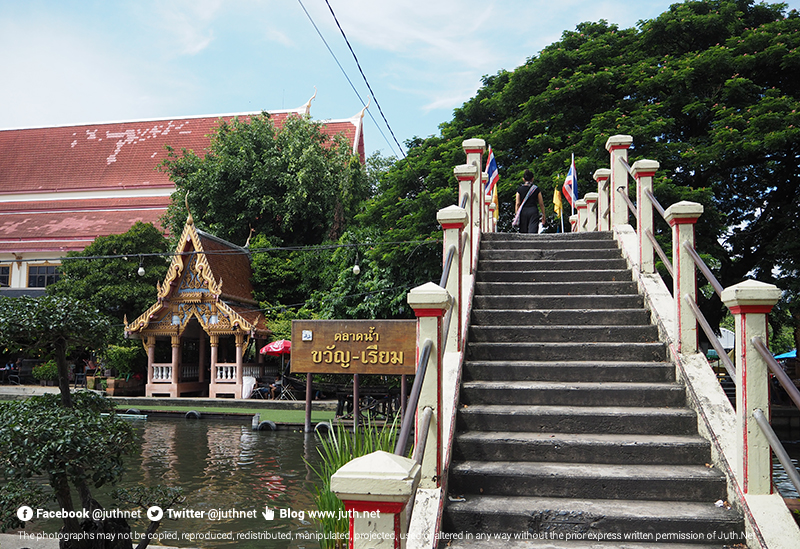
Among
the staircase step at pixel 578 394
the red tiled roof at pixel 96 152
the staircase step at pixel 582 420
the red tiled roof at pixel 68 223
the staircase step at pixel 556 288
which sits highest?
the red tiled roof at pixel 96 152

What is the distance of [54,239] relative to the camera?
29.5 meters

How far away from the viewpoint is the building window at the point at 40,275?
97.7 feet

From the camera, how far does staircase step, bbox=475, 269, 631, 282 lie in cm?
648

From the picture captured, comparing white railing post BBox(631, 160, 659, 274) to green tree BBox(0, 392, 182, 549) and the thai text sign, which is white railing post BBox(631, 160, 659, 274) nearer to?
green tree BBox(0, 392, 182, 549)

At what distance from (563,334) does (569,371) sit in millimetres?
611

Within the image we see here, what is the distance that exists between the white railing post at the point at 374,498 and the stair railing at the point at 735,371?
2.13m

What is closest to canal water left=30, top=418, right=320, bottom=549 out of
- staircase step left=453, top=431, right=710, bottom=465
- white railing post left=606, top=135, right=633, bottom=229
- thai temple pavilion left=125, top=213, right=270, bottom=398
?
staircase step left=453, top=431, right=710, bottom=465

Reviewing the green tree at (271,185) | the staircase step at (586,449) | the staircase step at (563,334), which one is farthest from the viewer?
the green tree at (271,185)

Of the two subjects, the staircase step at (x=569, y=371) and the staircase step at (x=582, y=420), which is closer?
the staircase step at (x=582, y=420)

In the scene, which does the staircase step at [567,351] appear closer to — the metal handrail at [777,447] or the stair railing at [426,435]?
the stair railing at [426,435]

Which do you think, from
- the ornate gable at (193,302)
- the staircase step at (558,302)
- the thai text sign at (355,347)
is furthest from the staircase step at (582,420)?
the ornate gable at (193,302)

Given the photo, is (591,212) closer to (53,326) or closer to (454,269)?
(454,269)

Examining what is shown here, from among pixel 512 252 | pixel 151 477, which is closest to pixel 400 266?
pixel 151 477

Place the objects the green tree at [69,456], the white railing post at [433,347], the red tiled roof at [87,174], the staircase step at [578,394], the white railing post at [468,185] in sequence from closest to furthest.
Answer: the white railing post at [433,347], the green tree at [69,456], the staircase step at [578,394], the white railing post at [468,185], the red tiled roof at [87,174]
